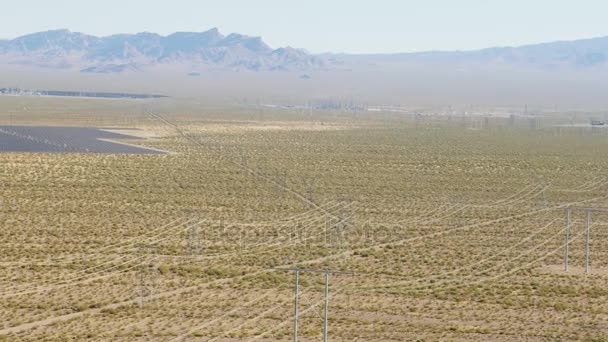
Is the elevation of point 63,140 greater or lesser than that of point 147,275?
lesser

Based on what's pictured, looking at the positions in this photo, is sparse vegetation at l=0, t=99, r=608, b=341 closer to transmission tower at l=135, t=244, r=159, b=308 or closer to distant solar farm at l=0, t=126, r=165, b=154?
transmission tower at l=135, t=244, r=159, b=308

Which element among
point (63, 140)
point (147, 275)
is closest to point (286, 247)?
point (147, 275)

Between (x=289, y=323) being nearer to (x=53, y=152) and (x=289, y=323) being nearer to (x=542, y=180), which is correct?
(x=542, y=180)

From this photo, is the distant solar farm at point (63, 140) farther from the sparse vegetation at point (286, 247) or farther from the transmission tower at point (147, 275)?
the transmission tower at point (147, 275)

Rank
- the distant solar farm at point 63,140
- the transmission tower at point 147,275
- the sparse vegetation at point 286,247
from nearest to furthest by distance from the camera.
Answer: the sparse vegetation at point 286,247 → the transmission tower at point 147,275 → the distant solar farm at point 63,140

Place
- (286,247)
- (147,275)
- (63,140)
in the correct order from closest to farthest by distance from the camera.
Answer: (147,275) → (286,247) → (63,140)

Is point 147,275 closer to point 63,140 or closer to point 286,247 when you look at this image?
point 286,247

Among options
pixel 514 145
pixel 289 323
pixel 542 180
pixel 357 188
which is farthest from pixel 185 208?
pixel 514 145

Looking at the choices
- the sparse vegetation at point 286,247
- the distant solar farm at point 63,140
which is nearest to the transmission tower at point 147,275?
the sparse vegetation at point 286,247
